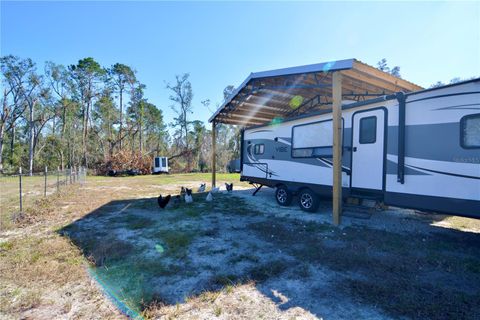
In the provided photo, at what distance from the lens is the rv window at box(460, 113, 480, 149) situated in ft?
12.7

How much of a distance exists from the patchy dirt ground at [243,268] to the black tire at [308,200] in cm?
64

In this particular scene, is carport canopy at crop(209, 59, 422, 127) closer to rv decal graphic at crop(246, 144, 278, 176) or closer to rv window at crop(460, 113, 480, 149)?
rv decal graphic at crop(246, 144, 278, 176)

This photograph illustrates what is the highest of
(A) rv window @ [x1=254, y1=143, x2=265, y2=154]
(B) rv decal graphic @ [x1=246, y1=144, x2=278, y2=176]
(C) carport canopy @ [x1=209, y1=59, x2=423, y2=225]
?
(C) carport canopy @ [x1=209, y1=59, x2=423, y2=225]

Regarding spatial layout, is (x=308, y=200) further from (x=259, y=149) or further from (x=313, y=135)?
(x=259, y=149)

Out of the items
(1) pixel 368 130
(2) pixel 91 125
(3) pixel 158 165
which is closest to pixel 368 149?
(1) pixel 368 130

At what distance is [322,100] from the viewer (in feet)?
32.4

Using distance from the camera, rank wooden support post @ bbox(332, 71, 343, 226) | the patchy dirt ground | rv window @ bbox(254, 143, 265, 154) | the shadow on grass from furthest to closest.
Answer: rv window @ bbox(254, 143, 265, 154) < wooden support post @ bbox(332, 71, 343, 226) < the shadow on grass < the patchy dirt ground

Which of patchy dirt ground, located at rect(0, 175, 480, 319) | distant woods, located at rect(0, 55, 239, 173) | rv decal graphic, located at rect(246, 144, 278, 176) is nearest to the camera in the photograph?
patchy dirt ground, located at rect(0, 175, 480, 319)

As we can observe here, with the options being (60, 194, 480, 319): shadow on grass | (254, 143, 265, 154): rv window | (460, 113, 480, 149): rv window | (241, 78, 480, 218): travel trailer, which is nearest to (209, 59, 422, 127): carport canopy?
(241, 78, 480, 218): travel trailer

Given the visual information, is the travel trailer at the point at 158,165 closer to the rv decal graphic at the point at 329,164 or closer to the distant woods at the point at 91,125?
the distant woods at the point at 91,125

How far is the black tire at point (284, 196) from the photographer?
7516 millimetres

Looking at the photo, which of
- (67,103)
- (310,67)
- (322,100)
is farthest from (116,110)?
(310,67)

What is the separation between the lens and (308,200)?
269 inches

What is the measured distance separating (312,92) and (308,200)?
4264 mm
